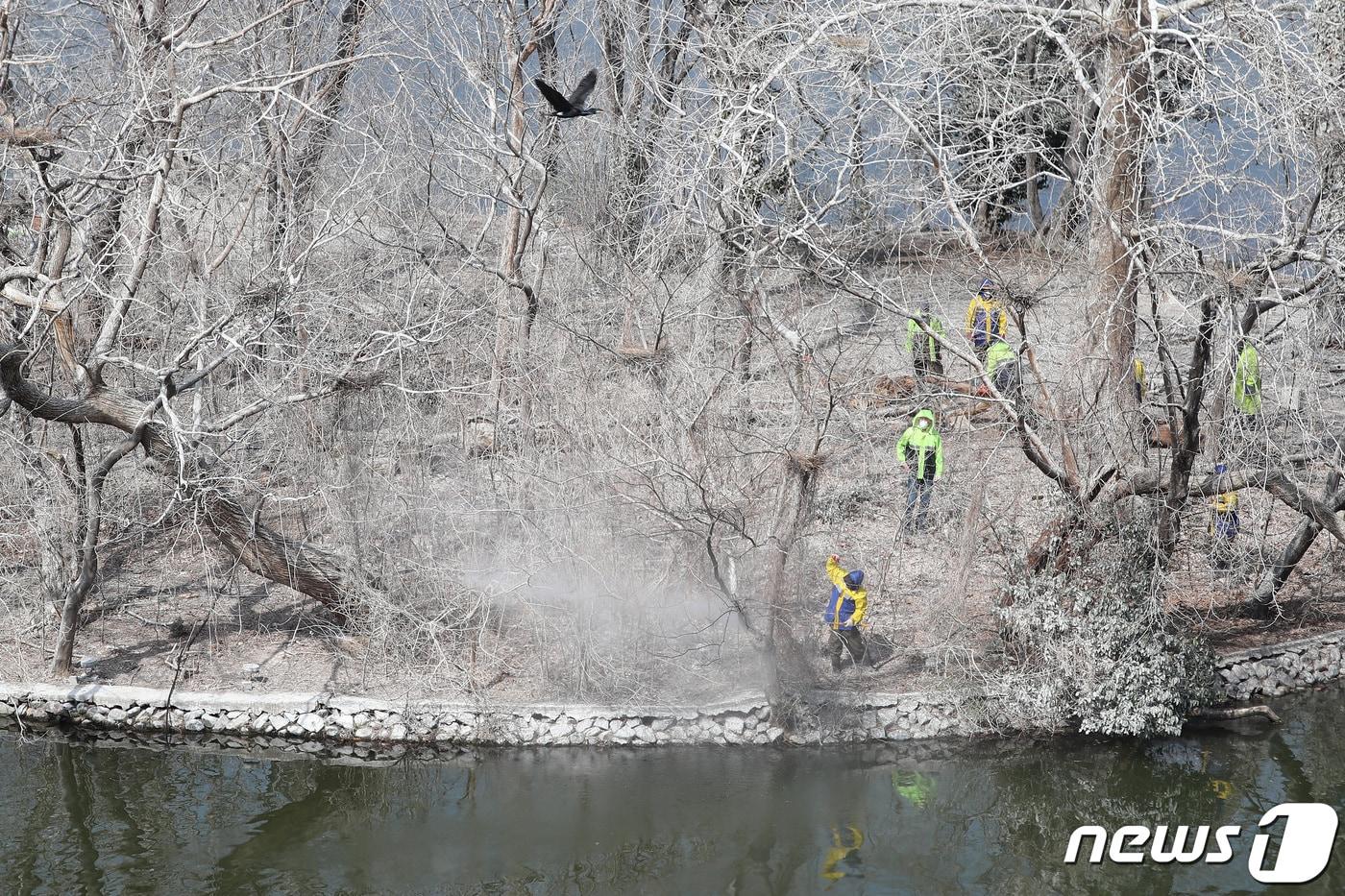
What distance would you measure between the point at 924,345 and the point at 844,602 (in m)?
3.92

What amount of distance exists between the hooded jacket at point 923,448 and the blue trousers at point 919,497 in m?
0.13

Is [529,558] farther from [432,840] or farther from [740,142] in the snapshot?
[740,142]

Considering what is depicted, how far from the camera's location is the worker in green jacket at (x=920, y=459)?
1378 cm

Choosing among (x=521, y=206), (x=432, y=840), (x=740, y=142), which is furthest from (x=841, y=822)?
(x=521, y=206)

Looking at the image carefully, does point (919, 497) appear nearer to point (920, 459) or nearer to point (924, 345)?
point (920, 459)

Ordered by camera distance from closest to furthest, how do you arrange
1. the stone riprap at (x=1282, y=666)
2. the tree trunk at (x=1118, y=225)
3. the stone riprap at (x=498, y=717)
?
the tree trunk at (x=1118, y=225) < the stone riprap at (x=498, y=717) < the stone riprap at (x=1282, y=666)

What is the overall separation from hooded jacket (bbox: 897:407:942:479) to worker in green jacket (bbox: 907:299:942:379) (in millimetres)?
678

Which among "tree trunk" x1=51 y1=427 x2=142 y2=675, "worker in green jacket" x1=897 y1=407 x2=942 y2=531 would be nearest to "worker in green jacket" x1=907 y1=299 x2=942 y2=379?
"worker in green jacket" x1=897 y1=407 x2=942 y2=531

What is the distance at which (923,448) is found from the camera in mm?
13828

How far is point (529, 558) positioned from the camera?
12633 mm

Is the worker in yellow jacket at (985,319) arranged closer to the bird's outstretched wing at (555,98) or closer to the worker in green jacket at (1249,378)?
the worker in green jacket at (1249,378)

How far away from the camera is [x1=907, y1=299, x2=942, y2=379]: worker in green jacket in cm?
1081

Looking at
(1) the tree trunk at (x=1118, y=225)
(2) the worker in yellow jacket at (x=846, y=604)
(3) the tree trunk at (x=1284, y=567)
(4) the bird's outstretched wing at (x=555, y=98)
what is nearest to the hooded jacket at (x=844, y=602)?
(2) the worker in yellow jacket at (x=846, y=604)

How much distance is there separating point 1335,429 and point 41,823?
12747 mm
